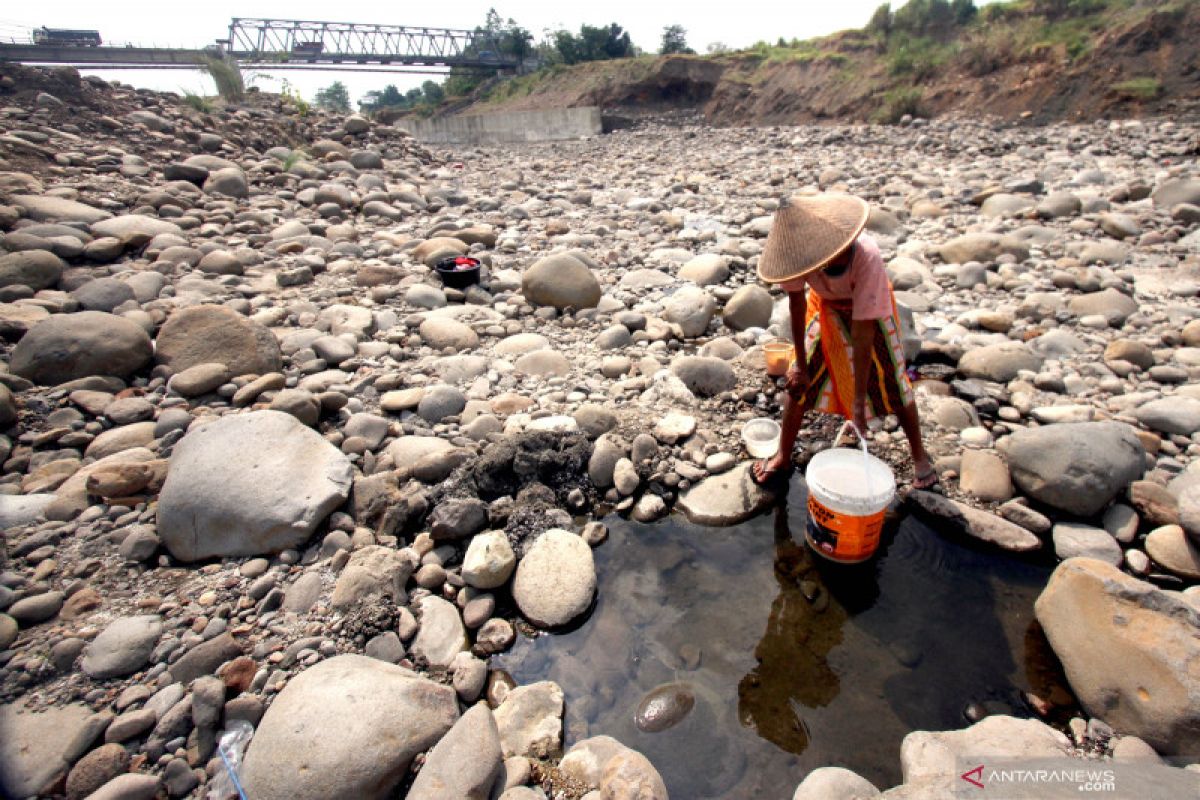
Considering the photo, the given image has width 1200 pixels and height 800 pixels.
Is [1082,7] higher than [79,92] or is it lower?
higher

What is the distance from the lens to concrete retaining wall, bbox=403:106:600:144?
2167 centimetres

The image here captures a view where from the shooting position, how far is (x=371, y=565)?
2443 millimetres

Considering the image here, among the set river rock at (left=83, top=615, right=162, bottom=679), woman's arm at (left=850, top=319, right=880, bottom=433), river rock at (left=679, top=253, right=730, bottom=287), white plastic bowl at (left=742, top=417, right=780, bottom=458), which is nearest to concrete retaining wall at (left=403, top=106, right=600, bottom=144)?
river rock at (left=679, top=253, right=730, bottom=287)

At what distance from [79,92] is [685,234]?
9.84m

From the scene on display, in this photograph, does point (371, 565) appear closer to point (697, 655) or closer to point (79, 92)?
point (697, 655)

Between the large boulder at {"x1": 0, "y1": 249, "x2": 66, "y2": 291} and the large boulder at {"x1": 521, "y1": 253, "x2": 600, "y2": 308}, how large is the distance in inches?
146

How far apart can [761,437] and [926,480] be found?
86 centimetres

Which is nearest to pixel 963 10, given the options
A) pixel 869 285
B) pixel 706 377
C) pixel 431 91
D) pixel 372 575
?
pixel 706 377

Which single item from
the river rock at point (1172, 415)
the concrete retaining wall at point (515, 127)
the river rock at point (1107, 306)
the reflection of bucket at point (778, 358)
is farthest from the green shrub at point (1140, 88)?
the concrete retaining wall at point (515, 127)

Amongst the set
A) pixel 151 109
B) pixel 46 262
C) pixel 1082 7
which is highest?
pixel 1082 7

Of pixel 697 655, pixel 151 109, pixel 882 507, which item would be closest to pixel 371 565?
pixel 697 655

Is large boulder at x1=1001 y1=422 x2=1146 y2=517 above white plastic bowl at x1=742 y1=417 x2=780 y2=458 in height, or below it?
above

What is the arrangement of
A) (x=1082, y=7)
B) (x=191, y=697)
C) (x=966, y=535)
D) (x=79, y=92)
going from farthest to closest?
1. (x=1082, y=7)
2. (x=79, y=92)
3. (x=966, y=535)
4. (x=191, y=697)

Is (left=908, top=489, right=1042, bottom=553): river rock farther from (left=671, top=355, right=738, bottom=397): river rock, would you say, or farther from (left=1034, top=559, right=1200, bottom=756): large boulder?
(left=671, top=355, right=738, bottom=397): river rock
